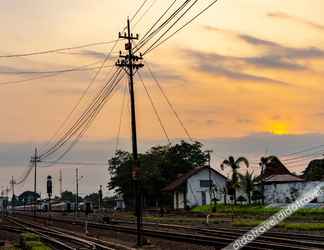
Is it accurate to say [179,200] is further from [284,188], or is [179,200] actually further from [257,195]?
[284,188]

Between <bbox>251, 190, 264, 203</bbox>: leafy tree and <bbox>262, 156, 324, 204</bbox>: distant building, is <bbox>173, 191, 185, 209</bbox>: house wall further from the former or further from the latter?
<bbox>262, 156, 324, 204</bbox>: distant building

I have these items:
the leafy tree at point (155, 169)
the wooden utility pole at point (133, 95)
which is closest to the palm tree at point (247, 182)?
the leafy tree at point (155, 169)

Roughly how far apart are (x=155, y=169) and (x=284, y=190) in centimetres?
3596

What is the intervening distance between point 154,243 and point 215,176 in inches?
2597

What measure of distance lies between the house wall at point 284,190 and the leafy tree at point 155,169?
2780 cm

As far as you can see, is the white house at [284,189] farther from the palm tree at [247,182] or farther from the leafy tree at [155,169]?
the leafy tree at [155,169]

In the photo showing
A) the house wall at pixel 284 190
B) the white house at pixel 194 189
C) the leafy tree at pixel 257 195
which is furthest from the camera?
the white house at pixel 194 189

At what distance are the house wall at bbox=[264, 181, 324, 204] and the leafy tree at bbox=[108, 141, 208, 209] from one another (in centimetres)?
A: 2780

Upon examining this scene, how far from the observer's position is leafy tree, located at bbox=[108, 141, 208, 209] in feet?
327

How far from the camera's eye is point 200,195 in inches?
3644

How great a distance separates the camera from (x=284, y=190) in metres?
67.5

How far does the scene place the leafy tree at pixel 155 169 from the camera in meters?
99.8

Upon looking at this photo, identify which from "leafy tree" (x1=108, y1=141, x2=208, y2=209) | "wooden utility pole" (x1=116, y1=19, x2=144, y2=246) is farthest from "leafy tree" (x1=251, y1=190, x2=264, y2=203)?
"wooden utility pole" (x1=116, y1=19, x2=144, y2=246)

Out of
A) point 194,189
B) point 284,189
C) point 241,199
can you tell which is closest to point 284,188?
point 284,189
